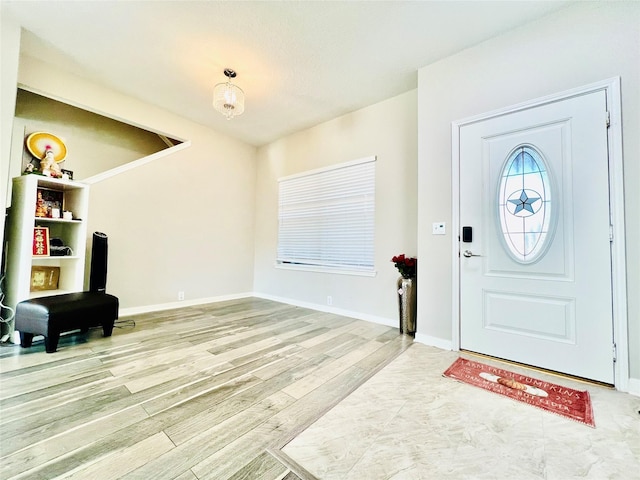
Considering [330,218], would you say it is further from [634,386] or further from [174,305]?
[634,386]

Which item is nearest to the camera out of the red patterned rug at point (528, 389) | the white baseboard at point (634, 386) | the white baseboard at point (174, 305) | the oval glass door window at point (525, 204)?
the red patterned rug at point (528, 389)

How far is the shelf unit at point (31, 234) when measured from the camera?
252 cm

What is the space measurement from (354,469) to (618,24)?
3.40 m

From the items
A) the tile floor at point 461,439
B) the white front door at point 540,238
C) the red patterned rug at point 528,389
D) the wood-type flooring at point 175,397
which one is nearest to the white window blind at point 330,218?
the wood-type flooring at point 175,397

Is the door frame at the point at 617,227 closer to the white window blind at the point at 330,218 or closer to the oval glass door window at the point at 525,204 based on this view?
the oval glass door window at the point at 525,204

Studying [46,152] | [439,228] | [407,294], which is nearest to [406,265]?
[407,294]

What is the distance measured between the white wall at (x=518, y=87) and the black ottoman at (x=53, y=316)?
3254 mm

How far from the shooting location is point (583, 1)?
6.67 ft

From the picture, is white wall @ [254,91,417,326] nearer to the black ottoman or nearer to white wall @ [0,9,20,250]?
the black ottoman

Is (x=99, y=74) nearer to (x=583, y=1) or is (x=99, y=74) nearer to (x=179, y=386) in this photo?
(x=179, y=386)

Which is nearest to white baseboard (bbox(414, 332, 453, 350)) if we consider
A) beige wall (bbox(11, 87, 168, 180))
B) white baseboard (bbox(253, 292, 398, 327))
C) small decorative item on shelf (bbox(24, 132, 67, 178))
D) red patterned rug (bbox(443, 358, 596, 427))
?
red patterned rug (bbox(443, 358, 596, 427))

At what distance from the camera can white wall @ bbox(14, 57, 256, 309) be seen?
3381 millimetres

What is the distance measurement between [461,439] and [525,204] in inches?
75.1

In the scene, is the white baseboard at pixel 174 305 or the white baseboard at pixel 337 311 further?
the white baseboard at pixel 174 305
